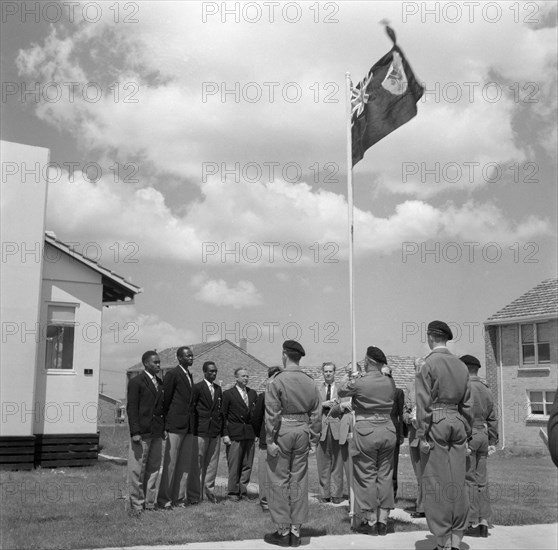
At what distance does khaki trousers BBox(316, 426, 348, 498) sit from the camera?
1050 cm

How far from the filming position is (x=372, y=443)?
8125mm

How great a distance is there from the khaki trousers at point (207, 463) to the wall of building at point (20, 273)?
5.18 m

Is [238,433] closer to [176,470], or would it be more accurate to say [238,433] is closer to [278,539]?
[176,470]

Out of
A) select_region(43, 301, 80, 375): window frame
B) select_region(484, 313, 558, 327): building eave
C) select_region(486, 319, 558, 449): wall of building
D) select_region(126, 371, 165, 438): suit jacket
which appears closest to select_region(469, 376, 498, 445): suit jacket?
select_region(126, 371, 165, 438): suit jacket

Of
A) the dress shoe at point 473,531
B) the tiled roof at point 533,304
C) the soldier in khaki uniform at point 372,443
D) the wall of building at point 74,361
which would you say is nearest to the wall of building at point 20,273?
the wall of building at point 74,361

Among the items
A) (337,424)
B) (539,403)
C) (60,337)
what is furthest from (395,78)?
(539,403)

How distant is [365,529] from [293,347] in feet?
6.99

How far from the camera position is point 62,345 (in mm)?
15609

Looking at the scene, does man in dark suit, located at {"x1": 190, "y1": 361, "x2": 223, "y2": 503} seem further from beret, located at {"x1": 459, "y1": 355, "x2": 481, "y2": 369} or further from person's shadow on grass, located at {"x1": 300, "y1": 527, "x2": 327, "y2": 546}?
beret, located at {"x1": 459, "y1": 355, "x2": 481, "y2": 369}

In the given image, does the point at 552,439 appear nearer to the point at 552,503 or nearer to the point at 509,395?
the point at 552,503

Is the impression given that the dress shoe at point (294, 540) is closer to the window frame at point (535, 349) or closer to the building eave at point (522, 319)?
the building eave at point (522, 319)

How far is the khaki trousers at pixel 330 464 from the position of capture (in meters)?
10.5

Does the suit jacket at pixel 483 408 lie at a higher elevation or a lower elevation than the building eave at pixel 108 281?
lower

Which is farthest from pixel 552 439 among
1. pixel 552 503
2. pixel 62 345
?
pixel 62 345
